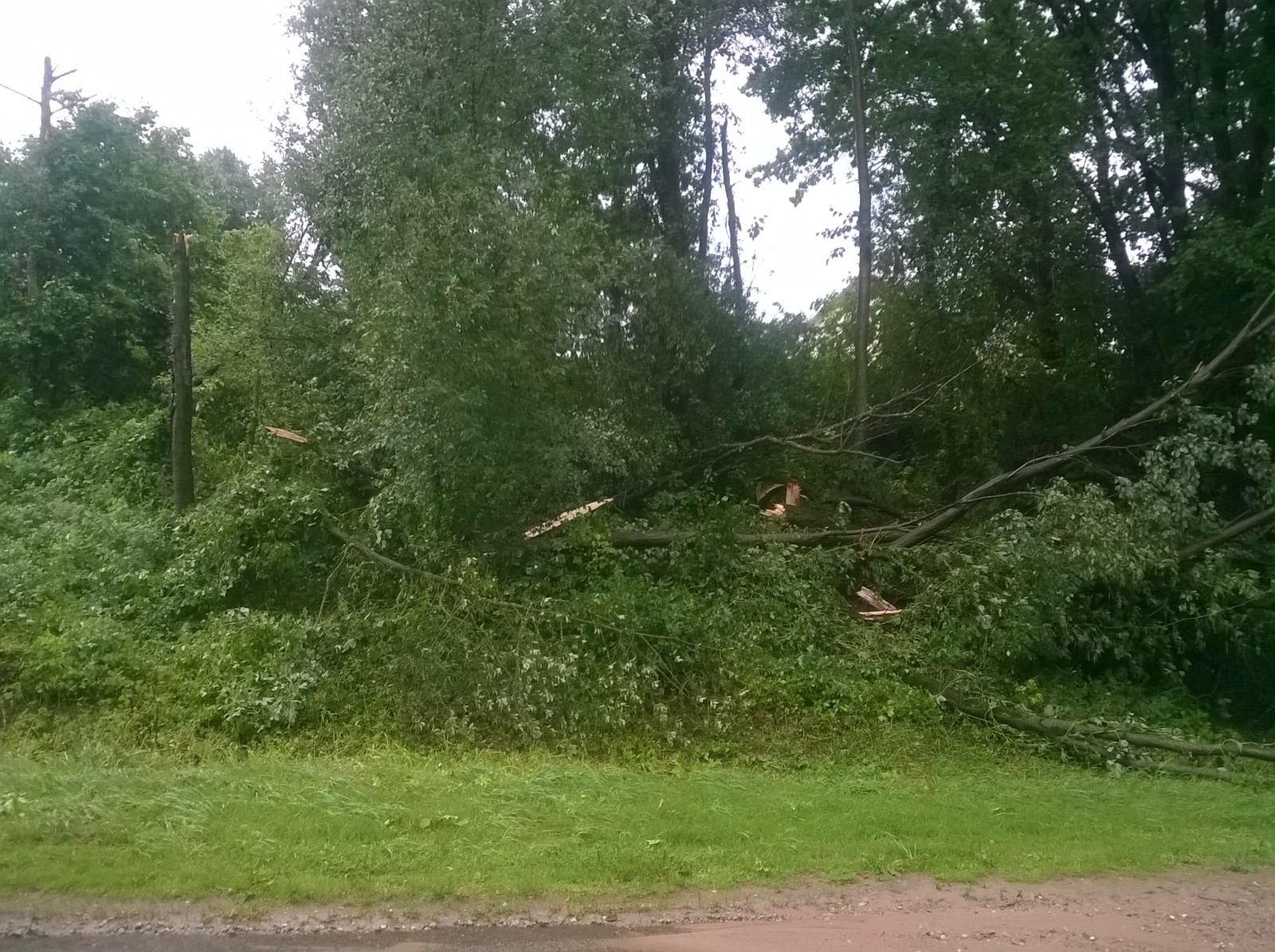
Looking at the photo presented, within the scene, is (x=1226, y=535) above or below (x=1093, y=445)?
below

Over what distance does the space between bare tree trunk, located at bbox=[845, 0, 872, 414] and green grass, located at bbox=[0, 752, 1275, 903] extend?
9.41 m

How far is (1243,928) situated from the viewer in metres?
A: 5.26

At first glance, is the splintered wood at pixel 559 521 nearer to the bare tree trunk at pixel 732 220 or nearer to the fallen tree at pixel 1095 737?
the fallen tree at pixel 1095 737

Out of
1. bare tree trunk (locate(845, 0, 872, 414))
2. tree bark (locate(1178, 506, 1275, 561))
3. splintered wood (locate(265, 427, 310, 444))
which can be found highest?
bare tree trunk (locate(845, 0, 872, 414))

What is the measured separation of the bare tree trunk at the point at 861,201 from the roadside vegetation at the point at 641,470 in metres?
0.10

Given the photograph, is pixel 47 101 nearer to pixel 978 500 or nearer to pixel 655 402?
pixel 655 402

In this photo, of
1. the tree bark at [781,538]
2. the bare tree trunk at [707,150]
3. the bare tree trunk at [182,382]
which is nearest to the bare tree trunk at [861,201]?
the bare tree trunk at [707,150]

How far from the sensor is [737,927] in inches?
199

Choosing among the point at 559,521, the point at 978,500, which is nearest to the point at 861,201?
the point at 978,500

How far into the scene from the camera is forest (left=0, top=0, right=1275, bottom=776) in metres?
10.0

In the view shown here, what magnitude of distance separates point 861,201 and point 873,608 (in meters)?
8.00

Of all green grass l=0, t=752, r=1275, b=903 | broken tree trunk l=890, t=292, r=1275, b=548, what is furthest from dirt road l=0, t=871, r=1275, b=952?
broken tree trunk l=890, t=292, r=1275, b=548

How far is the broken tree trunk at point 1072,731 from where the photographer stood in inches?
367

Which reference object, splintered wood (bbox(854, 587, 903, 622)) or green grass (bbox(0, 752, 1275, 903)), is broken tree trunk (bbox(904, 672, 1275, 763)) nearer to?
green grass (bbox(0, 752, 1275, 903))
